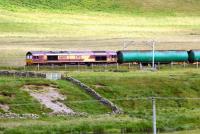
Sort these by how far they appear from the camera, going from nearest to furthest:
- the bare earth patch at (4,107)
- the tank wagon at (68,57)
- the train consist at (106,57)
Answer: the bare earth patch at (4,107), the tank wagon at (68,57), the train consist at (106,57)

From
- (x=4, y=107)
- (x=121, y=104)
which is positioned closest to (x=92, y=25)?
(x=121, y=104)

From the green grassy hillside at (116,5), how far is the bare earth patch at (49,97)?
64783 mm

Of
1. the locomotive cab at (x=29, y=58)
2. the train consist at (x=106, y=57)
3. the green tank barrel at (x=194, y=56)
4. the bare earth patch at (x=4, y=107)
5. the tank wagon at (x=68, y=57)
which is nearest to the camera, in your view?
the bare earth patch at (x=4, y=107)

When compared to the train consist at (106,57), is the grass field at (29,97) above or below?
below

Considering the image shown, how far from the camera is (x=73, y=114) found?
61.5 metres

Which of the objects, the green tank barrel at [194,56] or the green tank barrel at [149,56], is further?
the green tank barrel at [194,56]

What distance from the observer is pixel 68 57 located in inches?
3339

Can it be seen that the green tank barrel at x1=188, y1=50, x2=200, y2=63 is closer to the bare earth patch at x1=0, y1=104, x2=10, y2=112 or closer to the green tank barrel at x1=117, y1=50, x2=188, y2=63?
the green tank barrel at x1=117, y1=50, x2=188, y2=63

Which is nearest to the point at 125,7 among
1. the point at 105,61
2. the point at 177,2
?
the point at 177,2

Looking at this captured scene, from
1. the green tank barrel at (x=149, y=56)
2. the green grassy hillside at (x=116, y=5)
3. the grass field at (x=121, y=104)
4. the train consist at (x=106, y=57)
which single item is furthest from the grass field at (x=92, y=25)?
the grass field at (x=121, y=104)

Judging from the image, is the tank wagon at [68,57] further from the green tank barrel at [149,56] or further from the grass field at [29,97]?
the grass field at [29,97]

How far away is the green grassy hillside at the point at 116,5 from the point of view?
13438 cm

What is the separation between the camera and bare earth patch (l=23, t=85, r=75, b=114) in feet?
205

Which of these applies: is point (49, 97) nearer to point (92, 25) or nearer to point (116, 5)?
point (92, 25)
